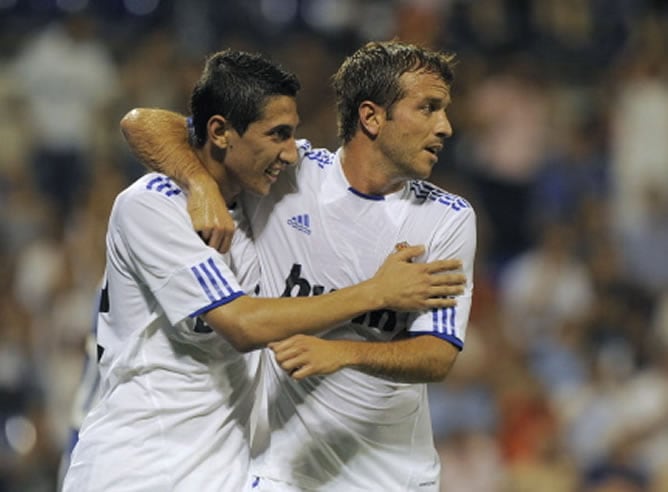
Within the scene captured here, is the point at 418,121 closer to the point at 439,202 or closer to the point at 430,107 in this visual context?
the point at 430,107

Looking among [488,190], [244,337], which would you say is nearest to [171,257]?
[244,337]

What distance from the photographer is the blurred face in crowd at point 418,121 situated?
4.62 m

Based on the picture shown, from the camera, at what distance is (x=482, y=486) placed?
8531 millimetres

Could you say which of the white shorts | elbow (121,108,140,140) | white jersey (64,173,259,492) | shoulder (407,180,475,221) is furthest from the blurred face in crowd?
the white shorts

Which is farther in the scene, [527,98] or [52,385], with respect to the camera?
[527,98]

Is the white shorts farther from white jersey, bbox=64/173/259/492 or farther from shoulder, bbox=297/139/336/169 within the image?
shoulder, bbox=297/139/336/169

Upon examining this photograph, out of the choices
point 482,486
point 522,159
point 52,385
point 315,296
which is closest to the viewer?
point 315,296

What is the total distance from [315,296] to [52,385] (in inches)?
215

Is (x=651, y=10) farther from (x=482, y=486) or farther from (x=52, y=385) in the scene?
(x=52, y=385)

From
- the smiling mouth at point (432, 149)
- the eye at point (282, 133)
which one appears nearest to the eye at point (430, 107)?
the smiling mouth at point (432, 149)

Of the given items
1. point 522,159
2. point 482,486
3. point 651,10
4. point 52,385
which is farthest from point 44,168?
point 651,10

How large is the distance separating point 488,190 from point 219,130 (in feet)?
19.7

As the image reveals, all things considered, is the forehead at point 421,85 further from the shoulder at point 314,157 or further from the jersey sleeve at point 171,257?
the jersey sleeve at point 171,257

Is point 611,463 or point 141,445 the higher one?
point 141,445
